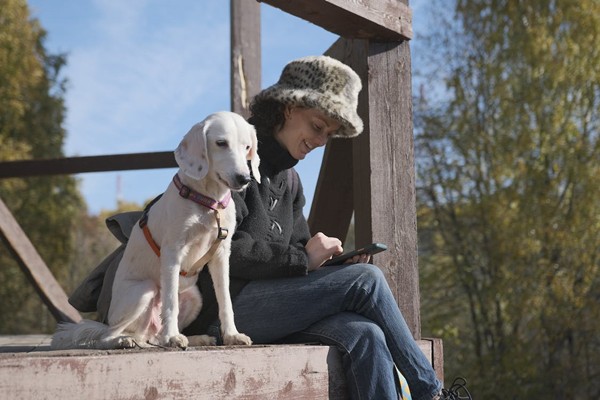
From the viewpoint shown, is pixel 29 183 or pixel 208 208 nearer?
pixel 208 208

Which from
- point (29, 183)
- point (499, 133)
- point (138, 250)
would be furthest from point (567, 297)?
point (29, 183)

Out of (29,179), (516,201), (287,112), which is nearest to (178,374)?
(287,112)

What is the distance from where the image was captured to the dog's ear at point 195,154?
226 cm

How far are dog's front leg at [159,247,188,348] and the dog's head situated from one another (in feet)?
0.93

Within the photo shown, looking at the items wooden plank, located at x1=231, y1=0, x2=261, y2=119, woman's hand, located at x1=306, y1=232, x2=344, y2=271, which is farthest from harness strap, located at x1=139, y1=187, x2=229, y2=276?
wooden plank, located at x1=231, y1=0, x2=261, y2=119

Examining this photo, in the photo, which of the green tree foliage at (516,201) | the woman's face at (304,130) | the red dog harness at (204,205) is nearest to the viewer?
the red dog harness at (204,205)

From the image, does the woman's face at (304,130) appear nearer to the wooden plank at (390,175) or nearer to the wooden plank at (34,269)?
the wooden plank at (390,175)

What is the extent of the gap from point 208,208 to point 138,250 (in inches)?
12.4

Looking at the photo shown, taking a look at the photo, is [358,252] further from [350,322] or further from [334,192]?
[334,192]

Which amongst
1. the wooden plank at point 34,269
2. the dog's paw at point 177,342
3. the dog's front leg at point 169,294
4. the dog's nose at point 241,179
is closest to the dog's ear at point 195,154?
the dog's nose at point 241,179

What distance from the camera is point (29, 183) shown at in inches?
640

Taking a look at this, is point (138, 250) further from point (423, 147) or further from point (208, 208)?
point (423, 147)

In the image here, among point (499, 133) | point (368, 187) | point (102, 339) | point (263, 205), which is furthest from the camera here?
point (499, 133)

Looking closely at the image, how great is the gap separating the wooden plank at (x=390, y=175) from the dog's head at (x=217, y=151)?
98 centimetres
